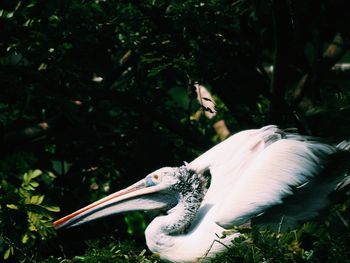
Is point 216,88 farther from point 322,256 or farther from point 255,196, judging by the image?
point 322,256

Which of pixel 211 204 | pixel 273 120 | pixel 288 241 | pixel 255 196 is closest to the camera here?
pixel 288 241

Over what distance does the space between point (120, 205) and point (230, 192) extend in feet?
2.46

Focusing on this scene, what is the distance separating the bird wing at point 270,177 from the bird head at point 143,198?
0.28 metres

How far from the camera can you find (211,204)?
4621 millimetres

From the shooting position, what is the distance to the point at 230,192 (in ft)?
14.6

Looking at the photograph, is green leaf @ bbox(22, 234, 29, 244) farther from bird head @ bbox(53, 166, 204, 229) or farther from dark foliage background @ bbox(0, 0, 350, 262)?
bird head @ bbox(53, 166, 204, 229)

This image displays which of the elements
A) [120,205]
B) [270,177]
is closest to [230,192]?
[270,177]

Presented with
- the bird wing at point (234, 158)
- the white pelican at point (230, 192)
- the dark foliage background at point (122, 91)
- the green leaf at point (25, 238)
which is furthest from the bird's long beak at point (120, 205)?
the green leaf at point (25, 238)

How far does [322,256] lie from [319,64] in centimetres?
221

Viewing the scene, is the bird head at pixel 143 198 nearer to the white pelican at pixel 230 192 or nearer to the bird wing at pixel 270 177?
the white pelican at pixel 230 192

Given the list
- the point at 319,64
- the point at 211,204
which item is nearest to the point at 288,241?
the point at 211,204

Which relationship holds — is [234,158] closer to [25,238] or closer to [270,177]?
[270,177]

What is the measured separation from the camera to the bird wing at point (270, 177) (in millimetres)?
4270

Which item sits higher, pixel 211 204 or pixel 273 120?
pixel 273 120
